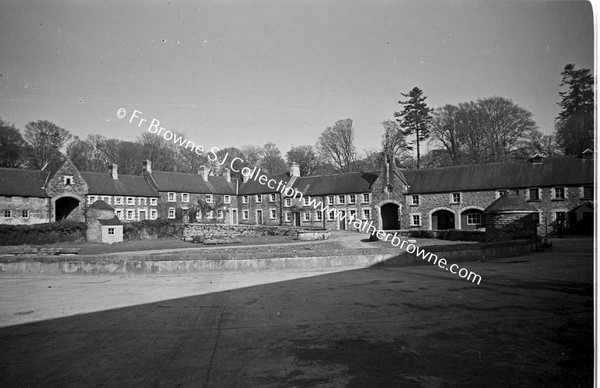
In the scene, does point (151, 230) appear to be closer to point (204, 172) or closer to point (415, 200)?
point (204, 172)

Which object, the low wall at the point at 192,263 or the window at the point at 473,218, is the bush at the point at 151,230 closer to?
the low wall at the point at 192,263

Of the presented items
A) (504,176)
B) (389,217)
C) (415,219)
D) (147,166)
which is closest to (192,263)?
(415,219)

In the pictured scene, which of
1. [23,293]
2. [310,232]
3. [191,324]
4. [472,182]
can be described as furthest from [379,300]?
[472,182]

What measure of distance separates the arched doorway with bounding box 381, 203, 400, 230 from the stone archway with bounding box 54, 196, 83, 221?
35922 mm

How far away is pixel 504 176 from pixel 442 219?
7.51m

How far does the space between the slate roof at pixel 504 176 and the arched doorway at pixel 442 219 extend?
8.50ft

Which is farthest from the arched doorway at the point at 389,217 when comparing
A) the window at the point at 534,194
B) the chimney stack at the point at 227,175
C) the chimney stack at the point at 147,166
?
the chimney stack at the point at 147,166

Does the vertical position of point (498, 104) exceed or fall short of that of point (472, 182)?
it exceeds it

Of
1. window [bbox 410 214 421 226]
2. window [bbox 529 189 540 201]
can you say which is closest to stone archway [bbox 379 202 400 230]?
window [bbox 410 214 421 226]

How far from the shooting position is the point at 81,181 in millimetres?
45031

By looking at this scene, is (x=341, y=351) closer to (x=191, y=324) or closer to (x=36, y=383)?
(x=191, y=324)

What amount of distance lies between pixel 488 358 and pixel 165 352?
13.0 ft

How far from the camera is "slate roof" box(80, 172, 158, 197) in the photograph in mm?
46969

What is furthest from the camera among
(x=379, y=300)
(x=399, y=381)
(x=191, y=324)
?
(x=379, y=300)
